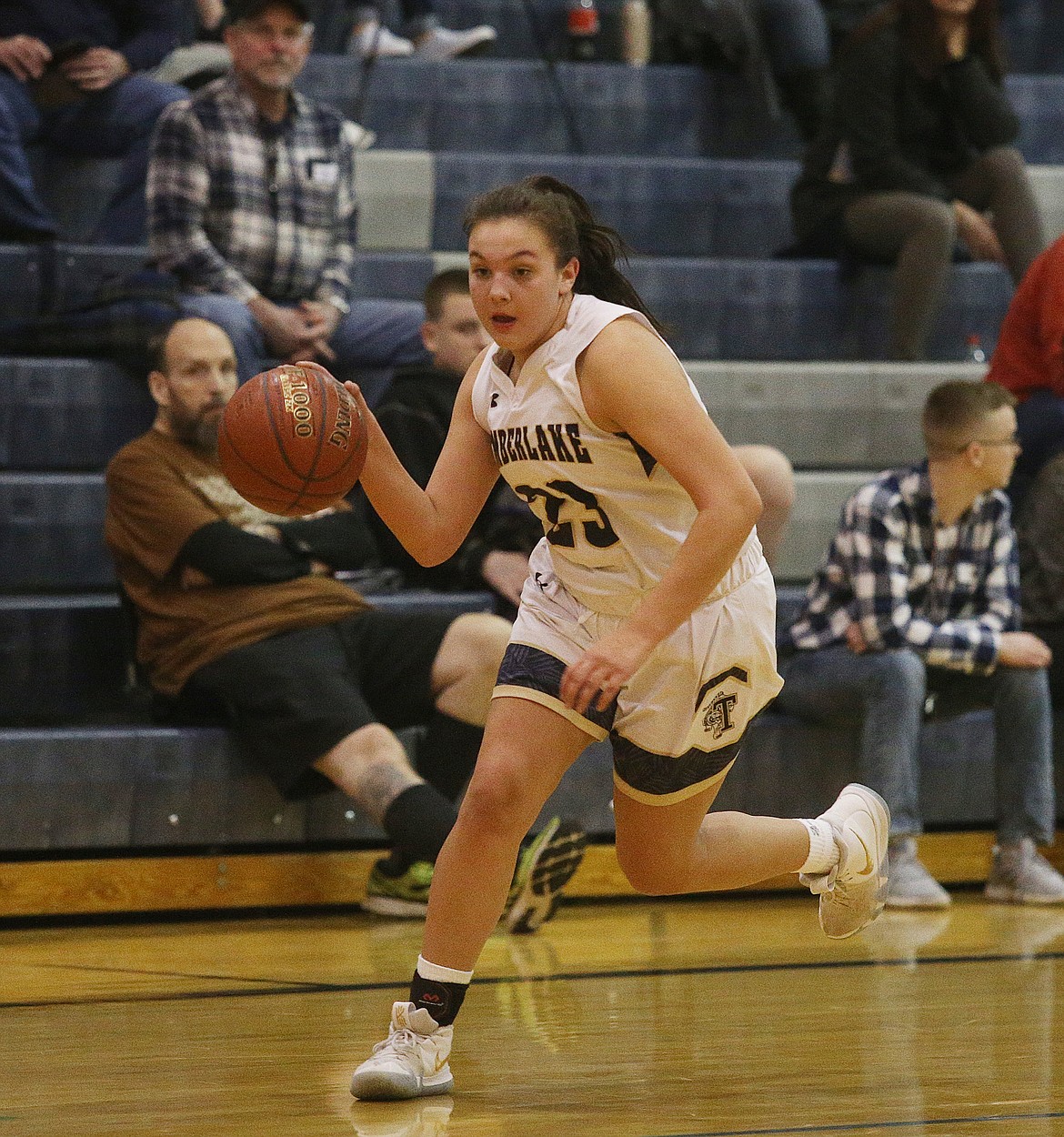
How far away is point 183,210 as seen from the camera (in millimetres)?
5094

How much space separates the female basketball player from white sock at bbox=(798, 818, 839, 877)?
24 centimetres

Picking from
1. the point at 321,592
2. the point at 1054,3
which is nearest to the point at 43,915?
the point at 321,592

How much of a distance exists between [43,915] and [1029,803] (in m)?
2.30

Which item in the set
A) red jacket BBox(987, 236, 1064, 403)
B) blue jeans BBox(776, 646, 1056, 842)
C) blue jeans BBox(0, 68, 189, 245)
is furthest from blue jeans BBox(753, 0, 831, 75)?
blue jeans BBox(776, 646, 1056, 842)

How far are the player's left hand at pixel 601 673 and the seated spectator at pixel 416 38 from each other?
4.48 metres

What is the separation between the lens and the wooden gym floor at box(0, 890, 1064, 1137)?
2.52 meters

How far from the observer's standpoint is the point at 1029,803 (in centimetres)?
461

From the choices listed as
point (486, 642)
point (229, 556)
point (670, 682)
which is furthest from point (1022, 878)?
point (670, 682)

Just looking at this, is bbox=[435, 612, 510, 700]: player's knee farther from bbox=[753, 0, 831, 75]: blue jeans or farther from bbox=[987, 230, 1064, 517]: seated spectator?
bbox=[753, 0, 831, 75]: blue jeans

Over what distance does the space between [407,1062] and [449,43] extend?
15.6 ft

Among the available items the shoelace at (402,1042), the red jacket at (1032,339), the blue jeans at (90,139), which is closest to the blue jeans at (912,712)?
the red jacket at (1032,339)

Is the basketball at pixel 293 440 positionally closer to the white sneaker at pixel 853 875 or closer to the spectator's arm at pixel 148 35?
the white sneaker at pixel 853 875

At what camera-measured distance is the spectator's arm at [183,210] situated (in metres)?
5.08

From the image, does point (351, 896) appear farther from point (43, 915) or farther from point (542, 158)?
point (542, 158)
